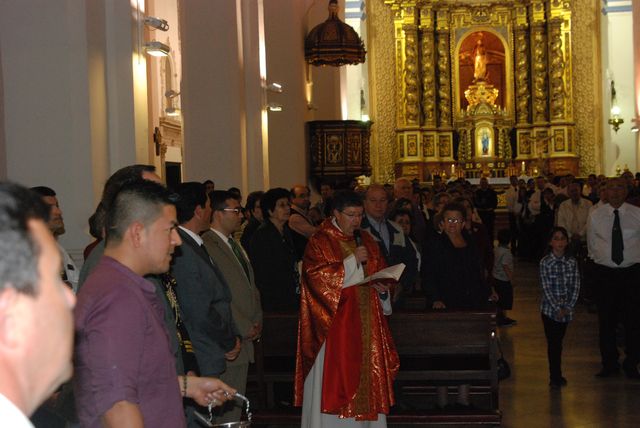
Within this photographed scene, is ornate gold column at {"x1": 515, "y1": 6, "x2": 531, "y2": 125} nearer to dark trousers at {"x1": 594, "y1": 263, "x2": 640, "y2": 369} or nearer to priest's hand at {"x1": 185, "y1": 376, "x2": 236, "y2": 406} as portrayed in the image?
dark trousers at {"x1": 594, "y1": 263, "x2": 640, "y2": 369}

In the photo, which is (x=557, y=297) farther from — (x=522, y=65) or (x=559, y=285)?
(x=522, y=65)

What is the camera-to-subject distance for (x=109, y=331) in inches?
124

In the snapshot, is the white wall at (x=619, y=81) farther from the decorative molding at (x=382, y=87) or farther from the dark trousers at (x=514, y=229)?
the dark trousers at (x=514, y=229)

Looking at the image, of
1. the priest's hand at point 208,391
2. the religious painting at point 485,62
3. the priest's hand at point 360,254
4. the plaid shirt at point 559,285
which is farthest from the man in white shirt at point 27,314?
the religious painting at point 485,62

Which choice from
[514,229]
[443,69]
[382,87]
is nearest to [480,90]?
[443,69]

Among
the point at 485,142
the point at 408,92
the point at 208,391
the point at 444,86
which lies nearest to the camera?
the point at 208,391

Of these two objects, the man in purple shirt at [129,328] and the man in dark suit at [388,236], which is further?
the man in dark suit at [388,236]

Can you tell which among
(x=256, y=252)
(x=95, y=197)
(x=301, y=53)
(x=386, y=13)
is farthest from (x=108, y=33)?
(x=386, y=13)

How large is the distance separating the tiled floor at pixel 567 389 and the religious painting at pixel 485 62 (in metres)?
19.9

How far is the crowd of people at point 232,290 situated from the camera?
1602 millimetres

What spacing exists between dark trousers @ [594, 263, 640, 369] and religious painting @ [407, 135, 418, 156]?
71.9ft

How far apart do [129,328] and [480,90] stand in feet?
96.0

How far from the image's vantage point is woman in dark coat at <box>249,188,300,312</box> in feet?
25.4

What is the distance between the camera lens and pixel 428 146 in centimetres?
3186
